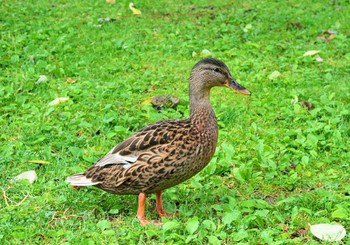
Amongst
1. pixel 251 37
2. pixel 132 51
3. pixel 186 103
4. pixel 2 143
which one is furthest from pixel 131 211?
pixel 251 37

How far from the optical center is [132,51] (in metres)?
9.34

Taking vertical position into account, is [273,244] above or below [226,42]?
above

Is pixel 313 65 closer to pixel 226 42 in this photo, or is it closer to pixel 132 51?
pixel 226 42

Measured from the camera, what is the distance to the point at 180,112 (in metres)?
7.45

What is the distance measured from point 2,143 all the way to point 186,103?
210 cm

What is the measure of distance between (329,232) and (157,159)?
51.0 inches

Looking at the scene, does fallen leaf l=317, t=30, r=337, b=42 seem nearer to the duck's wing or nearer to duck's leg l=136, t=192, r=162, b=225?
the duck's wing

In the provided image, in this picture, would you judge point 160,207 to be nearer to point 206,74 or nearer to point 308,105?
point 206,74

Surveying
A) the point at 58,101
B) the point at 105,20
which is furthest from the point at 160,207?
the point at 105,20

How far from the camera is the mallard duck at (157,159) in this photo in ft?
16.4

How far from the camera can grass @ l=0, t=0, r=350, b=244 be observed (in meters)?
5.05

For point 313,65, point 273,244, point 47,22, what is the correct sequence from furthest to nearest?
point 47,22 < point 313,65 < point 273,244

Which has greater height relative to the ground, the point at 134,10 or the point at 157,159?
the point at 157,159

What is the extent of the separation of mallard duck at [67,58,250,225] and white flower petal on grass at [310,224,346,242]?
3.10 feet
